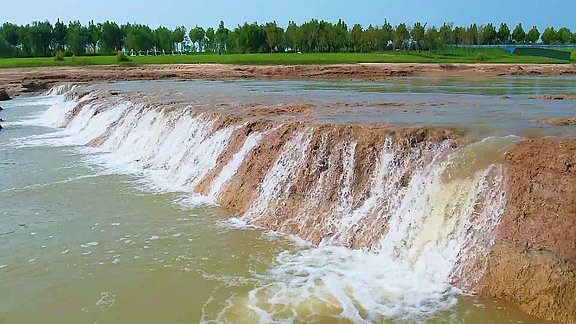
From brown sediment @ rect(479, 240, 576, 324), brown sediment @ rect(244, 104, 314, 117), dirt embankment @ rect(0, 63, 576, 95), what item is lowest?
brown sediment @ rect(479, 240, 576, 324)

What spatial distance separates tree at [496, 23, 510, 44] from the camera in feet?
354

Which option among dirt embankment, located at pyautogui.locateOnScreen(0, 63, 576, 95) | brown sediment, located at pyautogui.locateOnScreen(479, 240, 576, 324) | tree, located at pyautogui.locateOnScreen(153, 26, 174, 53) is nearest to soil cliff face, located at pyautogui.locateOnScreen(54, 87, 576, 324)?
brown sediment, located at pyautogui.locateOnScreen(479, 240, 576, 324)

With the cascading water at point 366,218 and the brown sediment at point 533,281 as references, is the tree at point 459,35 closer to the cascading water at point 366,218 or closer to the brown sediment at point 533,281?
the cascading water at point 366,218

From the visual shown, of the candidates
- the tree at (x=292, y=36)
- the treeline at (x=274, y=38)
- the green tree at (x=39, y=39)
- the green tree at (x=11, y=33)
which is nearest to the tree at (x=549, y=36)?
the treeline at (x=274, y=38)

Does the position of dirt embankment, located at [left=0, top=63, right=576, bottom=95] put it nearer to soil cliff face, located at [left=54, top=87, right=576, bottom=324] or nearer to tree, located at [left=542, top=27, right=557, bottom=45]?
soil cliff face, located at [left=54, top=87, right=576, bottom=324]

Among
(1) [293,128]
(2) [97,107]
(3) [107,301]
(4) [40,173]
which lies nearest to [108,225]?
(3) [107,301]

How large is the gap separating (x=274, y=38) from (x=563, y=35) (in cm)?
6265

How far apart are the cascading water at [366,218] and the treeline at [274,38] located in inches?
3165

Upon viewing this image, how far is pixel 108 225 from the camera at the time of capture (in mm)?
9672

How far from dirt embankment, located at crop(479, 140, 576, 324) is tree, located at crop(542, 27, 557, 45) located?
112 metres

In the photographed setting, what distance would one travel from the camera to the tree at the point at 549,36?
106 metres

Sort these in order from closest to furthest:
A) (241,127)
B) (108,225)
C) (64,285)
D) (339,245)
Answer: (64,285)
(339,245)
(108,225)
(241,127)

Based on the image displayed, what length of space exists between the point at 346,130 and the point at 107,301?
5.25 meters

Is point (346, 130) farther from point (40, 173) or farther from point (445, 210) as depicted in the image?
point (40, 173)
